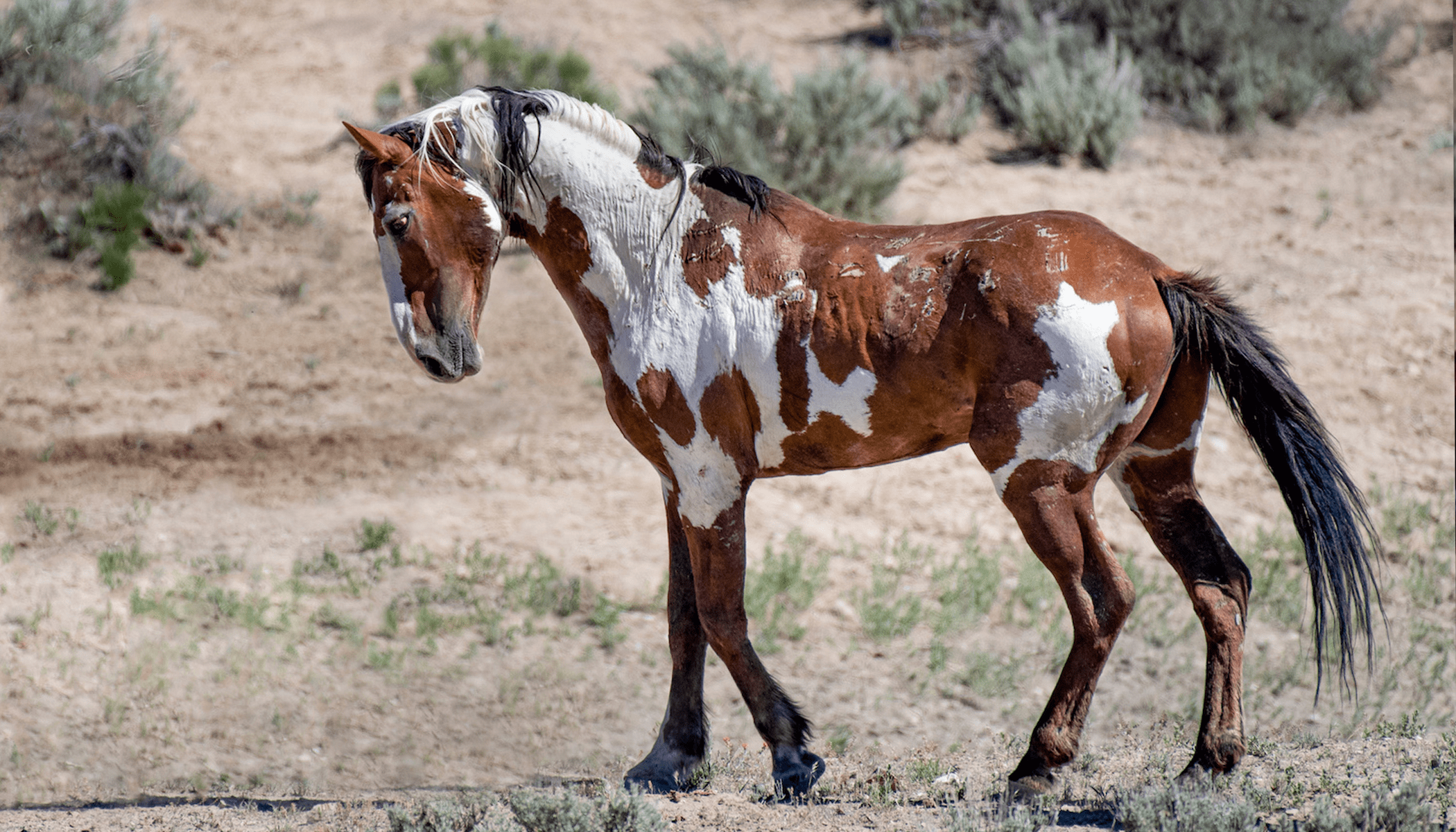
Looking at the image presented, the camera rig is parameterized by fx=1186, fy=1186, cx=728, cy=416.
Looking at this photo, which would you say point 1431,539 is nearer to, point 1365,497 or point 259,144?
point 1365,497

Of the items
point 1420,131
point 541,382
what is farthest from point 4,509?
point 1420,131

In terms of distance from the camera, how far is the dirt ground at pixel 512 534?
16.1 ft

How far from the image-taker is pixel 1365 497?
7.30 metres

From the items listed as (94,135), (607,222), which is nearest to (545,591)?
(607,222)

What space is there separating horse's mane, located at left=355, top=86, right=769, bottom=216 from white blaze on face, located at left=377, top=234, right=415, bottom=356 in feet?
0.64

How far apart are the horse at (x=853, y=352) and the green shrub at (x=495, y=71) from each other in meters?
6.91

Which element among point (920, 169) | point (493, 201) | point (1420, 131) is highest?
point (1420, 131)

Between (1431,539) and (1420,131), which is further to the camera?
(1420,131)

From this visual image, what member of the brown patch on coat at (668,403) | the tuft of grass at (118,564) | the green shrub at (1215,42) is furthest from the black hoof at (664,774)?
the green shrub at (1215,42)

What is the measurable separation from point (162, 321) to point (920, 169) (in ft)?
20.8

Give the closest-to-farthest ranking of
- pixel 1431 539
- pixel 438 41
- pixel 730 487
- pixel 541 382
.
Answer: pixel 730 487, pixel 1431 539, pixel 541 382, pixel 438 41

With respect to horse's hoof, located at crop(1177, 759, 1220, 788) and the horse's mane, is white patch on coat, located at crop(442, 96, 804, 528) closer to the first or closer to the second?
the horse's mane

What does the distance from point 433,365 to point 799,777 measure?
179cm

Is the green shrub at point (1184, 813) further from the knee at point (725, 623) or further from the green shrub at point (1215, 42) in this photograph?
the green shrub at point (1215, 42)
